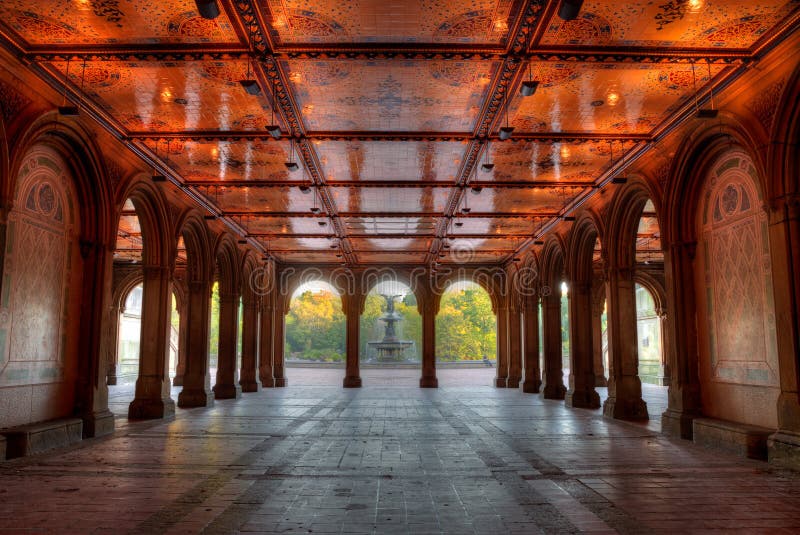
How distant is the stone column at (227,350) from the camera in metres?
18.8

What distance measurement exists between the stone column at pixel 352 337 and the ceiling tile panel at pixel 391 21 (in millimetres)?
17999

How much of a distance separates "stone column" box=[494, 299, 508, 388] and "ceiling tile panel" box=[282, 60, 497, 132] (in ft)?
52.2

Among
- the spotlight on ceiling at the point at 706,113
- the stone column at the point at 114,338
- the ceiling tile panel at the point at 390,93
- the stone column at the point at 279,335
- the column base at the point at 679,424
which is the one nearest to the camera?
the ceiling tile panel at the point at 390,93

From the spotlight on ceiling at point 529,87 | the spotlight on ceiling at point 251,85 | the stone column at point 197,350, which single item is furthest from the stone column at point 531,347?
the spotlight on ceiling at point 251,85

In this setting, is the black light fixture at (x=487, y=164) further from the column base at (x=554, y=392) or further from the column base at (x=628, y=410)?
the column base at (x=554, y=392)

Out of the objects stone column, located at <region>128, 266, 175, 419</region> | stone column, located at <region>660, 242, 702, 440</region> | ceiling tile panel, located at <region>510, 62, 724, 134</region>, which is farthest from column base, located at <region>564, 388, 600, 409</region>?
stone column, located at <region>128, 266, 175, 419</region>

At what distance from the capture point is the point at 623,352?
1309cm

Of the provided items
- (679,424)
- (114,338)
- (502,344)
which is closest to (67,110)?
(679,424)

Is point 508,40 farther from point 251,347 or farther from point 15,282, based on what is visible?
point 251,347

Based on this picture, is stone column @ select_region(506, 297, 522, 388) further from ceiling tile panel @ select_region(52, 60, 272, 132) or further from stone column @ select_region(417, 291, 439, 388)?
ceiling tile panel @ select_region(52, 60, 272, 132)

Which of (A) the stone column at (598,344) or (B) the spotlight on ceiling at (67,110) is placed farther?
(A) the stone column at (598,344)

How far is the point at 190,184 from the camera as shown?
13.5m

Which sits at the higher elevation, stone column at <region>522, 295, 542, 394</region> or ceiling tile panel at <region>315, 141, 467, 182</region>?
ceiling tile panel at <region>315, 141, 467, 182</region>

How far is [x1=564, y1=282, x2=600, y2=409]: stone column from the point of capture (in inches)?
623
